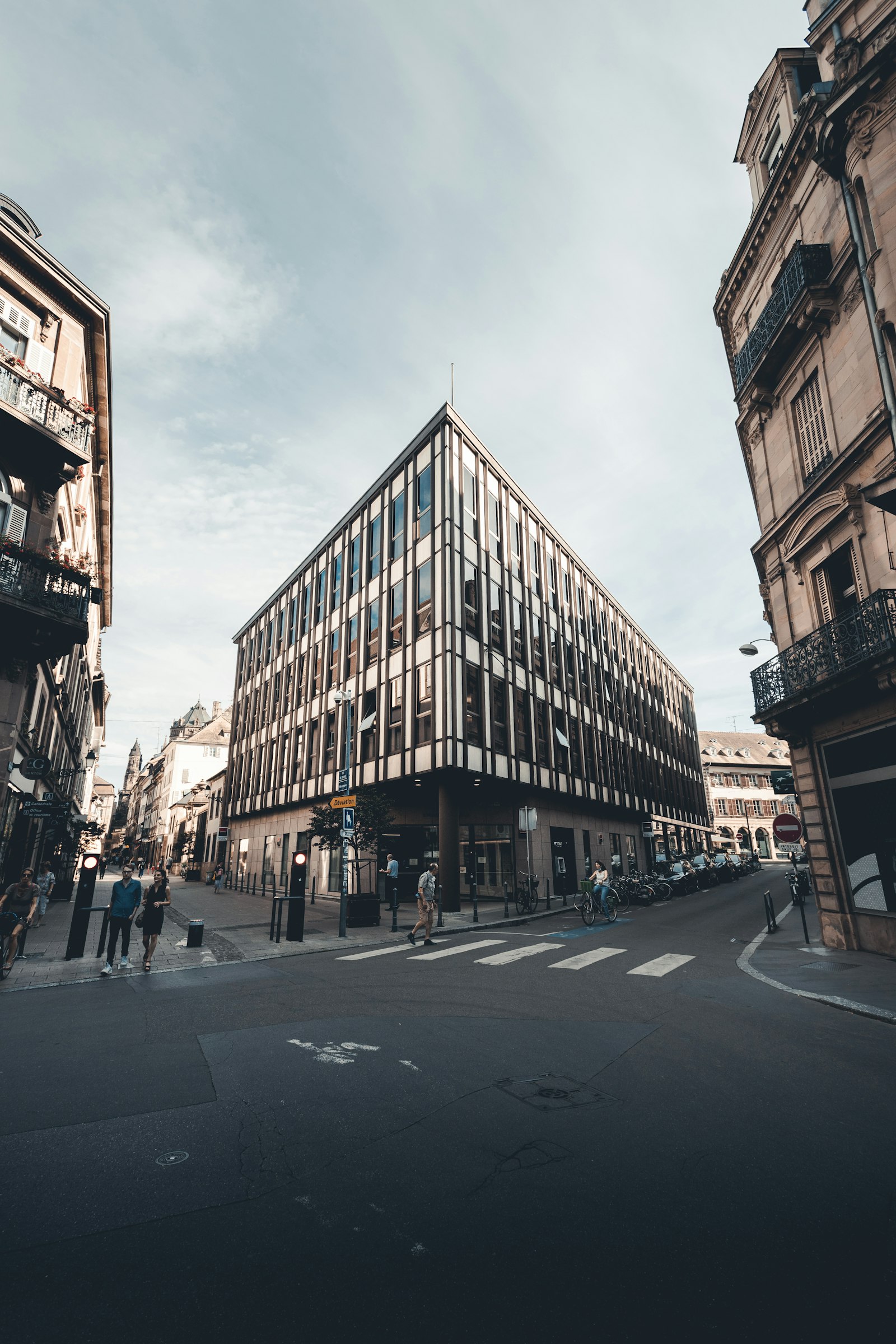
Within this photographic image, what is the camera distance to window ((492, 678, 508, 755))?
27.1 meters

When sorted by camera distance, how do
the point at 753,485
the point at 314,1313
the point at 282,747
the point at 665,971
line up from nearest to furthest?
the point at 314,1313 → the point at 665,971 → the point at 753,485 → the point at 282,747

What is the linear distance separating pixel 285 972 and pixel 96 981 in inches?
123

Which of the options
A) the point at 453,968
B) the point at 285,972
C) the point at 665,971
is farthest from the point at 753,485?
the point at 285,972

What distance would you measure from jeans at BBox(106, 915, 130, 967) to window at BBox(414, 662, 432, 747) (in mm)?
14300

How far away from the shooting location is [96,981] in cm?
1045

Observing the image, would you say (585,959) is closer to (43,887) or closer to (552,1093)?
(552,1093)

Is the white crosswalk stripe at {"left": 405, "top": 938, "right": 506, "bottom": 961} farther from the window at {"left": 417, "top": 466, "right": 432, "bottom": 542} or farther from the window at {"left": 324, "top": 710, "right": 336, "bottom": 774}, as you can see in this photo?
the window at {"left": 417, "top": 466, "right": 432, "bottom": 542}

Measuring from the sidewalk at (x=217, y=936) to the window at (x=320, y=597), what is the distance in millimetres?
16139

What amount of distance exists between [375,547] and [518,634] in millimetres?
8701

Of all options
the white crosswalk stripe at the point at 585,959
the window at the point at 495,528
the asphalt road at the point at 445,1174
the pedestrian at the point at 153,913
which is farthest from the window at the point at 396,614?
the asphalt road at the point at 445,1174

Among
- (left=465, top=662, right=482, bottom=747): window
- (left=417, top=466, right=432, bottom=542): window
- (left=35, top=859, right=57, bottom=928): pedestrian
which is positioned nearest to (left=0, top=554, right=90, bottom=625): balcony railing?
(left=35, top=859, right=57, bottom=928): pedestrian

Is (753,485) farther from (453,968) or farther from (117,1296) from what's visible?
(117,1296)

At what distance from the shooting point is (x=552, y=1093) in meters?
5.47

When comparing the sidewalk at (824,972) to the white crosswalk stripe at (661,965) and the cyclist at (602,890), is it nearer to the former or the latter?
the white crosswalk stripe at (661,965)
